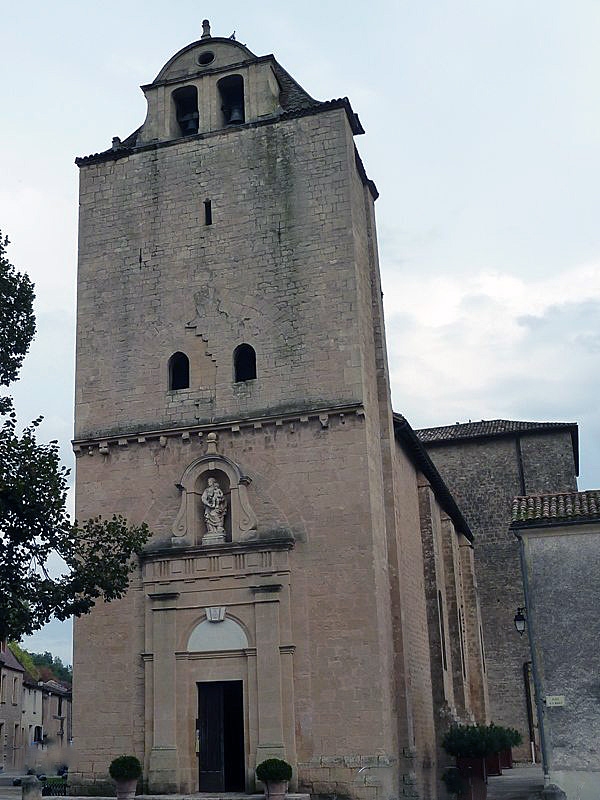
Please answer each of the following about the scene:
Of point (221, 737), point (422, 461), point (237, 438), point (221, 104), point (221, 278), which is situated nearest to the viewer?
point (221, 737)

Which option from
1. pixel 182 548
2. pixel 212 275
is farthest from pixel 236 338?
pixel 182 548

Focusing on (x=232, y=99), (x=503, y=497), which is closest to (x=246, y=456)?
(x=232, y=99)

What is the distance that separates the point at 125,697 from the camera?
1955 centimetres

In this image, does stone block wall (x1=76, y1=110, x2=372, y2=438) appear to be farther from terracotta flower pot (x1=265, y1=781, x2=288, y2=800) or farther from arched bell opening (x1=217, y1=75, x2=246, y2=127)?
terracotta flower pot (x1=265, y1=781, x2=288, y2=800)

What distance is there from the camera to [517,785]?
25.3 m

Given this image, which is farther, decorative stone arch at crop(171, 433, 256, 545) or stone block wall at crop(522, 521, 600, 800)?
decorative stone arch at crop(171, 433, 256, 545)

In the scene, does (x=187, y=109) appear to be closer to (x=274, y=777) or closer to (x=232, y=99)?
(x=232, y=99)

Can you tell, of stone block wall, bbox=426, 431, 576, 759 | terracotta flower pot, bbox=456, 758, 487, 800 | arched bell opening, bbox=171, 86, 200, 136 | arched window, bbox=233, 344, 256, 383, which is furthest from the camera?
stone block wall, bbox=426, 431, 576, 759

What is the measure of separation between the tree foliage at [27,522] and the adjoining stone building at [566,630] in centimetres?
834

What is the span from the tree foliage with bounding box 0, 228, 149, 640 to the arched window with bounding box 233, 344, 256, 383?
6.19 m

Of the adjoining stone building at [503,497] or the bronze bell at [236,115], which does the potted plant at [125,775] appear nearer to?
the bronze bell at [236,115]

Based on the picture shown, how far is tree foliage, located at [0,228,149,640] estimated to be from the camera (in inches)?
577

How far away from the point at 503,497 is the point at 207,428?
67.9 feet

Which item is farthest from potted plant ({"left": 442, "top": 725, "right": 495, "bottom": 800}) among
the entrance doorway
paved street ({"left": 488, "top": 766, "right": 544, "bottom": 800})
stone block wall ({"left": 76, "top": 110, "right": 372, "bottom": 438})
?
stone block wall ({"left": 76, "top": 110, "right": 372, "bottom": 438})
